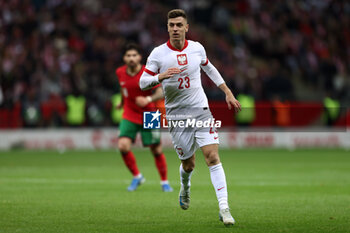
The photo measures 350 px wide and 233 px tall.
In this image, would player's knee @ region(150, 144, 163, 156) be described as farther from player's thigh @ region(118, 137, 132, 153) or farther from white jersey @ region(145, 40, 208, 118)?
white jersey @ region(145, 40, 208, 118)

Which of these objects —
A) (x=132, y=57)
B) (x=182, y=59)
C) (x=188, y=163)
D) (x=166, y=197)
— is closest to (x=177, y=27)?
(x=182, y=59)

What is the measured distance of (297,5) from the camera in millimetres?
29453

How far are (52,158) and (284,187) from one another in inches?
376

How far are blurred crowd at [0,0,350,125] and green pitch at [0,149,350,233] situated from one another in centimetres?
552

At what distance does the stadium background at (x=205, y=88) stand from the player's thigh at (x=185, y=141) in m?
1.21

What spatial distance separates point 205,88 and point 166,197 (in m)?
13.8

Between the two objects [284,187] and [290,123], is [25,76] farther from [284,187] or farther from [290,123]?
[284,187]

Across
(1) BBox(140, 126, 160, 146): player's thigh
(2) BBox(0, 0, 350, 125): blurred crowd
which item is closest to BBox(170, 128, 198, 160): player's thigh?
(1) BBox(140, 126, 160, 146): player's thigh

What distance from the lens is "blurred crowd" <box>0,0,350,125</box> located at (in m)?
24.4

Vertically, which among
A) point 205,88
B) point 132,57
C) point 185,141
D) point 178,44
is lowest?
point 205,88

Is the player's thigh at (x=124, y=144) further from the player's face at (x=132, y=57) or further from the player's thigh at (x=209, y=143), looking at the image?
the player's thigh at (x=209, y=143)

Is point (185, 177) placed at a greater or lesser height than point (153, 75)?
lesser

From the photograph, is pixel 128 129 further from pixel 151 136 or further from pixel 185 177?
pixel 185 177

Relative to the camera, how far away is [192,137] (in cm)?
834
